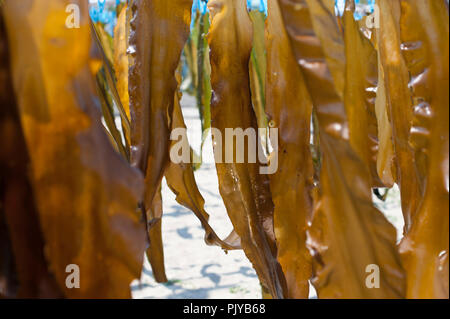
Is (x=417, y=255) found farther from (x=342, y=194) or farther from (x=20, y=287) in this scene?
(x=20, y=287)

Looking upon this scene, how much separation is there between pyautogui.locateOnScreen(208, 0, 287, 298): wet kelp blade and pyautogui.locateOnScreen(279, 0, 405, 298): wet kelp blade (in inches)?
5.6

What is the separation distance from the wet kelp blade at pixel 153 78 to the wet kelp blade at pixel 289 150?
4.4 inches

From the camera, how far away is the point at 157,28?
506mm

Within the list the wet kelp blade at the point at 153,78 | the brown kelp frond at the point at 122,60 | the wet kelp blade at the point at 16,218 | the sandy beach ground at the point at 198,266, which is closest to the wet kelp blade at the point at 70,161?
the wet kelp blade at the point at 16,218

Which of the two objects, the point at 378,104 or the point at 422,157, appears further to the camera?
the point at 378,104

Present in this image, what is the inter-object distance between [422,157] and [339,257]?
12cm

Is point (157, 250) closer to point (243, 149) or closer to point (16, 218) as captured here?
point (243, 149)

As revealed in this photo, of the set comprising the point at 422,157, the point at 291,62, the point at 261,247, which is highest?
the point at 291,62

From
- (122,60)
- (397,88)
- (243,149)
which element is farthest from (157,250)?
(397,88)

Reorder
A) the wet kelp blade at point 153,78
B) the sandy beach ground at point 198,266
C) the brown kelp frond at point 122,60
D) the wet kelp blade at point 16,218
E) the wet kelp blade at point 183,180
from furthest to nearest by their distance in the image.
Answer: the sandy beach ground at point 198,266
the brown kelp frond at point 122,60
the wet kelp blade at point 183,180
the wet kelp blade at point 153,78
the wet kelp blade at point 16,218

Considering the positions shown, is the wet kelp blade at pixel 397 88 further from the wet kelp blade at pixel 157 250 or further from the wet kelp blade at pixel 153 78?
the wet kelp blade at pixel 157 250

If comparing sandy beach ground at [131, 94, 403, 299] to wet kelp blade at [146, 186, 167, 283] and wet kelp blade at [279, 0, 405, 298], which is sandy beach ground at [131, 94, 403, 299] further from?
wet kelp blade at [279, 0, 405, 298]

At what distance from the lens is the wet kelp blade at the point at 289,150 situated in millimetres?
485
